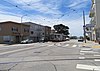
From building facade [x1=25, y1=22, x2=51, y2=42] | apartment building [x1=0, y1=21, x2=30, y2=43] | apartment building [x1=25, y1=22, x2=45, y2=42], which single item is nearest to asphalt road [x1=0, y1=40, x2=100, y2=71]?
apartment building [x1=0, y1=21, x2=30, y2=43]

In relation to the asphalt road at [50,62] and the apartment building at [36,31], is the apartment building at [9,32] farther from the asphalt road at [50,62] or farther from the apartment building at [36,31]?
the asphalt road at [50,62]

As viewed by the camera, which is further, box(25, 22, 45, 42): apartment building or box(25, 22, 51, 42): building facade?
box(25, 22, 51, 42): building facade

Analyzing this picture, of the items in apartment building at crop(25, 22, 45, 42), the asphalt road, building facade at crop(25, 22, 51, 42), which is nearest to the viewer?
the asphalt road

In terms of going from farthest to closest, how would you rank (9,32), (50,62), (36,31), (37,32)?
(37,32)
(36,31)
(9,32)
(50,62)

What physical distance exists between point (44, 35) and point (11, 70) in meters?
95.6

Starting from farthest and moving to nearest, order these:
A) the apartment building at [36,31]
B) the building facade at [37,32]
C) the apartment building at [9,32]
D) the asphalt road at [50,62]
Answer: the building facade at [37,32] < the apartment building at [36,31] < the apartment building at [9,32] < the asphalt road at [50,62]

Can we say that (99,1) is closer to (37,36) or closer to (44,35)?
(37,36)

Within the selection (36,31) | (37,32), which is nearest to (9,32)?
(36,31)

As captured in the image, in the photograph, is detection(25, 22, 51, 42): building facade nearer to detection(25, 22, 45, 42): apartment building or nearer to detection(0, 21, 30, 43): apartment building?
detection(25, 22, 45, 42): apartment building

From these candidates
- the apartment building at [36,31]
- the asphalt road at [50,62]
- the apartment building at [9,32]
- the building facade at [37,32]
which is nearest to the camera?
the asphalt road at [50,62]

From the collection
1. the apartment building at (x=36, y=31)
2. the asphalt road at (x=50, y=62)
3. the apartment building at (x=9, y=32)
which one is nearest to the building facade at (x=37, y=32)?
the apartment building at (x=36, y=31)

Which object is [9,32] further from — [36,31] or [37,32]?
[37,32]

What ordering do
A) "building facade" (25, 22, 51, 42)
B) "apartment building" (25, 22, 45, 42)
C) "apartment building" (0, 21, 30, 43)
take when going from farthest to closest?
"building facade" (25, 22, 51, 42), "apartment building" (25, 22, 45, 42), "apartment building" (0, 21, 30, 43)

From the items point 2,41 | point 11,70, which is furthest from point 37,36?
point 11,70
